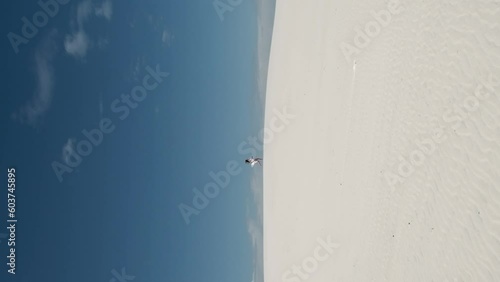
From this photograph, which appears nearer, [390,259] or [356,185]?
[390,259]

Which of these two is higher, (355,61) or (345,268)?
(355,61)

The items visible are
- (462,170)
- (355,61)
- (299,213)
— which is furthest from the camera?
(299,213)

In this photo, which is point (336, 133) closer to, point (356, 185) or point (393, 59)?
point (356, 185)

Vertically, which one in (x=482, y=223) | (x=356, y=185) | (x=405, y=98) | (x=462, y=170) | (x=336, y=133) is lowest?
(x=482, y=223)

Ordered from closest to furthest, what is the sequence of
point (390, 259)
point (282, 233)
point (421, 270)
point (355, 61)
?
point (421, 270) < point (390, 259) < point (355, 61) < point (282, 233)

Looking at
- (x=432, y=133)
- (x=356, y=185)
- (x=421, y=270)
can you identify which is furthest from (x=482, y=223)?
(x=356, y=185)

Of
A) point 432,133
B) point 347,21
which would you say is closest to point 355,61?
point 347,21
